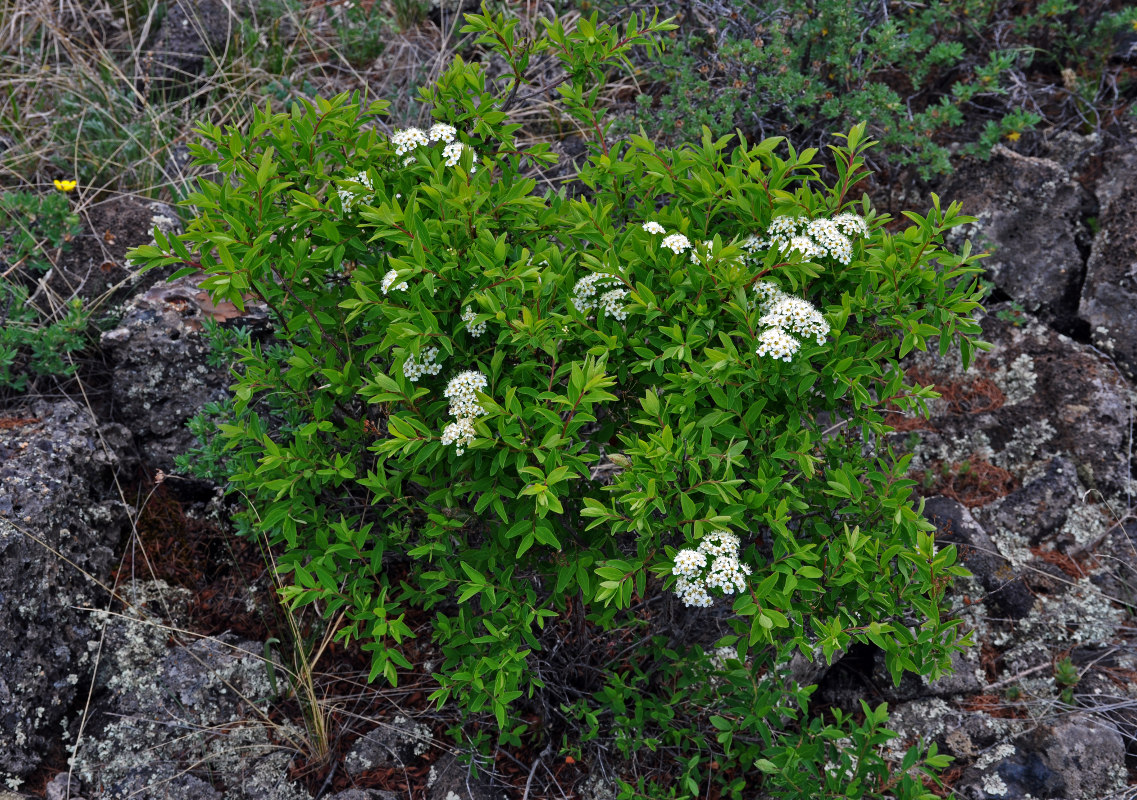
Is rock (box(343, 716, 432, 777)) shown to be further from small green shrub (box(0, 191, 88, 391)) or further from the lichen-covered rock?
small green shrub (box(0, 191, 88, 391))

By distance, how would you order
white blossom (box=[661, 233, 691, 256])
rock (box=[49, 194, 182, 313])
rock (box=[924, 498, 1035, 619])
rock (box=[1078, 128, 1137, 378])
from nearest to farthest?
1. white blossom (box=[661, 233, 691, 256])
2. rock (box=[924, 498, 1035, 619])
3. rock (box=[1078, 128, 1137, 378])
4. rock (box=[49, 194, 182, 313])

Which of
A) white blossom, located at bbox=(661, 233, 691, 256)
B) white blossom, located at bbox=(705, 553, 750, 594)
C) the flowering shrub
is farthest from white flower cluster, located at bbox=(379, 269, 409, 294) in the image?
white blossom, located at bbox=(705, 553, 750, 594)

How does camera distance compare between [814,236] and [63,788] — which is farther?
[63,788]

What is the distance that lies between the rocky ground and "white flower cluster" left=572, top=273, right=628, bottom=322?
4.71 ft

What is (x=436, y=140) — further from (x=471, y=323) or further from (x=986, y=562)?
(x=986, y=562)

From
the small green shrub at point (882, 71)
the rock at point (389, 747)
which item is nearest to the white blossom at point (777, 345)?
the rock at point (389, 747)

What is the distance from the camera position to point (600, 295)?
85.9 inches

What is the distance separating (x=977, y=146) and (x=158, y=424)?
3.99 meters

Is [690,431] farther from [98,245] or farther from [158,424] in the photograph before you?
[98,245]

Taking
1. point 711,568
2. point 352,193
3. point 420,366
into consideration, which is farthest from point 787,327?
point 352,193

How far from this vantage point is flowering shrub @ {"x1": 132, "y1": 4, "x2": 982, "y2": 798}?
77.6 inches

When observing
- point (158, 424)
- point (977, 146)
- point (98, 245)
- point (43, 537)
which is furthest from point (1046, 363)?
point (98, 245)

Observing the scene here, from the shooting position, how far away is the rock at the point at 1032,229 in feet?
12.0

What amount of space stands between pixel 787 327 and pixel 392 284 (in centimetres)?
101
